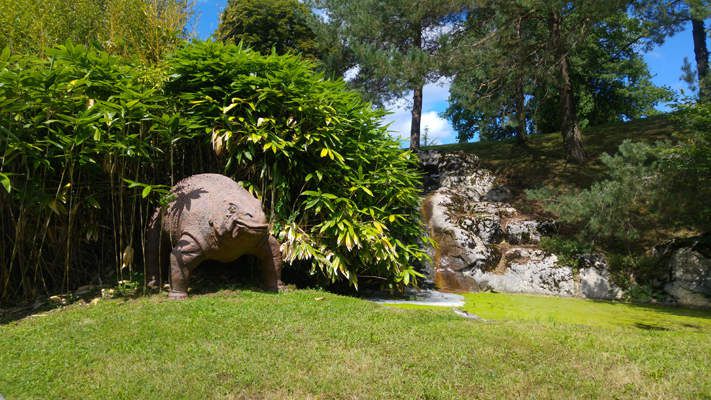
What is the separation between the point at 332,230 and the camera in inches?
212

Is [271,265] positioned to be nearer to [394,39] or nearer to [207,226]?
[207,226]

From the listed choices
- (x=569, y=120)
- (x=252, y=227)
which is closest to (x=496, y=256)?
(x=252, y=227)

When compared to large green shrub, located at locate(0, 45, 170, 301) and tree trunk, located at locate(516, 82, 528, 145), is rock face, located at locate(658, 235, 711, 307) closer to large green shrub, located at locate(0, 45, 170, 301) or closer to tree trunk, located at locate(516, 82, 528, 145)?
tree trunk, located at locate(516, 82, 528, 145)

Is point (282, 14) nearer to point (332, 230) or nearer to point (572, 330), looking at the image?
point (332, 230)

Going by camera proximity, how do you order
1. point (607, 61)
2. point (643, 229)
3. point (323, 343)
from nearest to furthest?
point (323, 343) → point (643, 229) → point (607, 61)

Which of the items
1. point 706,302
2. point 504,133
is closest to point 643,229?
point 706,302

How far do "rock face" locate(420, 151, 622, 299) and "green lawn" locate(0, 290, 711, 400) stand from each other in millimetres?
2534

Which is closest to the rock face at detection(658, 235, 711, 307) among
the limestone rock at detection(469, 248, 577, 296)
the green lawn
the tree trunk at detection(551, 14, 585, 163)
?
the limestone rock at detection(469, 248, 577, 296)

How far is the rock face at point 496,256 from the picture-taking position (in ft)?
23.1

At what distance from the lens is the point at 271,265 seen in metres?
4.86

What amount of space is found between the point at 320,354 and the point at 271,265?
1.80 metres

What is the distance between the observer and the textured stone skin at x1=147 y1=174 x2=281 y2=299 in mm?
4344

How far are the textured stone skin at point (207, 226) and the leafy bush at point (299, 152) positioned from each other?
522 mm

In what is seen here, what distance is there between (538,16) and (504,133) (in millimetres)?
15521
